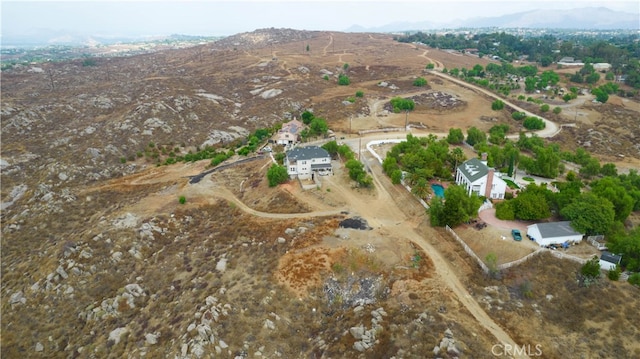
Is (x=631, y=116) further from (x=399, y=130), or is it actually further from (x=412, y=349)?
(x=412, y=349)

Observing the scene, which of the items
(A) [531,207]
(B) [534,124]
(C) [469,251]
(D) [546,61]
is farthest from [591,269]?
(D) [546,61]

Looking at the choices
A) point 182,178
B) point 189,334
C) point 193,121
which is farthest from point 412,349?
point 193,121

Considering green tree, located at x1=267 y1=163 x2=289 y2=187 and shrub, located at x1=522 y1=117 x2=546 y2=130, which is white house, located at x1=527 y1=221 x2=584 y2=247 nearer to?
green tree, located at x1=267 y1=163 x2=289 y2=187

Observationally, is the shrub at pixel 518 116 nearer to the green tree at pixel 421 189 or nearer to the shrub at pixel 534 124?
the shrub at pixel 534 124

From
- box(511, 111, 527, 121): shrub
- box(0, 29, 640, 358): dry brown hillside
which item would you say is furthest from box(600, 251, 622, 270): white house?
box(511, 111, 527, 121): shrub

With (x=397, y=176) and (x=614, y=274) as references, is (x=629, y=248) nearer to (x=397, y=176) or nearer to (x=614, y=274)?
(x=614, y=274)

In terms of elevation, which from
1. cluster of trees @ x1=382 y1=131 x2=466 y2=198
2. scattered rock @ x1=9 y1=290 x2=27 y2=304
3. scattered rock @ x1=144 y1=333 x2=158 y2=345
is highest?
cluster of trees @ x1=382 y1=131 x2=466 y2=198

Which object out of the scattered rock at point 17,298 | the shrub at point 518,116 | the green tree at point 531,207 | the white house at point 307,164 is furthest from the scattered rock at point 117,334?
the shrub at point 518,116
